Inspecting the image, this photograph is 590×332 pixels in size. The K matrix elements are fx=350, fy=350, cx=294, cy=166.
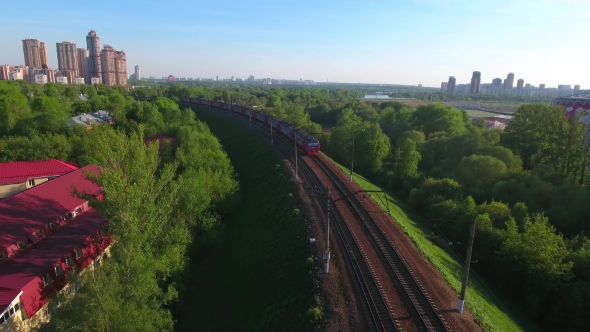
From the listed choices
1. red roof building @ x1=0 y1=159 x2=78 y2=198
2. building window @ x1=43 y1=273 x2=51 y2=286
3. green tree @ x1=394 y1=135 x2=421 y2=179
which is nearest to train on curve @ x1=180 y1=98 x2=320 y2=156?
green tree @ x1=394 y1=135 x2=421 y2=179

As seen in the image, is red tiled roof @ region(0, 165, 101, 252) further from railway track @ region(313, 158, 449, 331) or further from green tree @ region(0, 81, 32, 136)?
green tree @ region(0, 81, 32, 136)

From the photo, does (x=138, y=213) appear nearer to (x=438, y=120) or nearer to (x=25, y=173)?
(x=25, y=173)

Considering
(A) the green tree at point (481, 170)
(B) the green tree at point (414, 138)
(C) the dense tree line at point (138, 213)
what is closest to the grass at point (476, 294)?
(A) the green tree at point (481, 170)

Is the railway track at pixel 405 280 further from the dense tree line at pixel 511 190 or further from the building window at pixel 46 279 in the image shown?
the building window at pixel 46 279

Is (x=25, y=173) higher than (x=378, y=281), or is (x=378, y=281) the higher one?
(x=25, y=173)

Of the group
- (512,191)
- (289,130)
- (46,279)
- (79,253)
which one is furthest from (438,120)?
(46,279)
